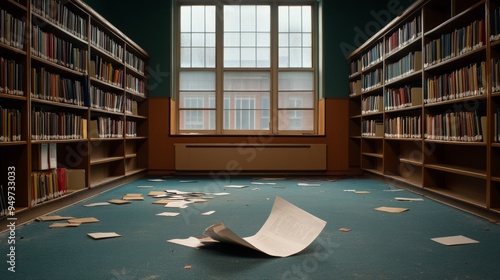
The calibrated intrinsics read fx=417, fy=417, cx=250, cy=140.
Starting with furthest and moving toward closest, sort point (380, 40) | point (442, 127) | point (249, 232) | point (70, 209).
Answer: point (380, 40), point (442, 127), point (70, 209), point (249, 232)

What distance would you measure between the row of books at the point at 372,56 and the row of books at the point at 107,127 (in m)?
4.35

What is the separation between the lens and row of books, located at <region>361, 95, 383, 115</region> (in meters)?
6.98

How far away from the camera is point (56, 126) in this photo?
4.46 metres

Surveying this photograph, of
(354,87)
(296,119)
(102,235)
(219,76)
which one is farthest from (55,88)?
(354,87)

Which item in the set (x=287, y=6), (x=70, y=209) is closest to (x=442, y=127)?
(x=70, y=209)

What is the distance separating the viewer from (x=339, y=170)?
8.33m

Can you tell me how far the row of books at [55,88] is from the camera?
403cm

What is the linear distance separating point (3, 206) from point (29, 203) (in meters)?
0.35

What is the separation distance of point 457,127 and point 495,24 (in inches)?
46.1

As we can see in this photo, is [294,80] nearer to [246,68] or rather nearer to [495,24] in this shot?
[246,68]

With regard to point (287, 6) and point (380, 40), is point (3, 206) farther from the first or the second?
point (287, 6)

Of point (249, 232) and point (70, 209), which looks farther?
point (70, 209)

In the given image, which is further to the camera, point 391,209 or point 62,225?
point 391,209

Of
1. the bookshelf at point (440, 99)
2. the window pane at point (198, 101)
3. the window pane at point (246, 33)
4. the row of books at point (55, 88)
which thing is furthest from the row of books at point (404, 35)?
the row of books at point (55, 88)
